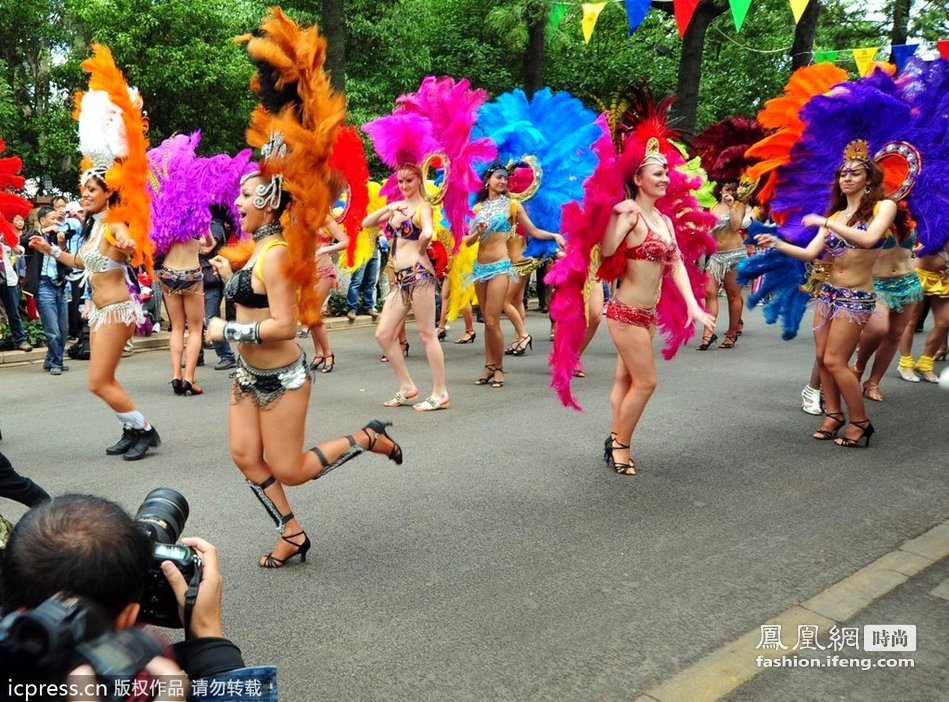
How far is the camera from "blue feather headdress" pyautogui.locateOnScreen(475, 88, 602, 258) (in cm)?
946

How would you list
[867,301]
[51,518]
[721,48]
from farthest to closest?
[721,48], [867,301], [51,518]

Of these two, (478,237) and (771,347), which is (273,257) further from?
(771,347)

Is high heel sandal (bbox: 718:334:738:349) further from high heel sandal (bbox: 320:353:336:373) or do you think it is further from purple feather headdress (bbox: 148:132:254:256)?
purple feather headdress (bbox: 148:132:254:256)

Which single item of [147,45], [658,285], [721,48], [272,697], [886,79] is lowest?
[272,697]

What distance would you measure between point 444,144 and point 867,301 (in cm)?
388

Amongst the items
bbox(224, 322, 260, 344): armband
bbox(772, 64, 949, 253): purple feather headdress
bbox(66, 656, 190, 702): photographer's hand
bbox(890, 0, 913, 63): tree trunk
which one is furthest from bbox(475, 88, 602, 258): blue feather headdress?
bbox(890, 0, 913, 63): tree trunk

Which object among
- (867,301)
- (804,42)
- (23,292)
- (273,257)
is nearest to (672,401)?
(867,301)

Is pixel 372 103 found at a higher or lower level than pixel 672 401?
higher

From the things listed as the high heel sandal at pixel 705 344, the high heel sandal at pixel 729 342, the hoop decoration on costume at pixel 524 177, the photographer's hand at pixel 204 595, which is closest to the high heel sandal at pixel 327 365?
the hoop decoration on costume at pixel 524 177

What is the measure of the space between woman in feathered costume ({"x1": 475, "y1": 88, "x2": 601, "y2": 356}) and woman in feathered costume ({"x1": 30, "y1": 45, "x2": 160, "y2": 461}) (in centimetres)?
444

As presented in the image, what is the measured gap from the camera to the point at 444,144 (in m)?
7.75

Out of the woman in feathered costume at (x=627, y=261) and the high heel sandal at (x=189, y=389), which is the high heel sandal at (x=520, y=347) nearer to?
the high heel sandal at (x=189, y=389)

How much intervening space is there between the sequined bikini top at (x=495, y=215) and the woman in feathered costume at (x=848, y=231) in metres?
2.79

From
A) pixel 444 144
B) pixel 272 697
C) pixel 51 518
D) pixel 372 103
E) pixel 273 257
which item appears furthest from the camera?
pixel 372 103
